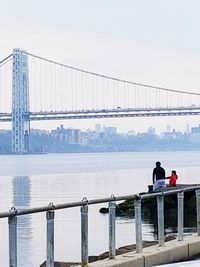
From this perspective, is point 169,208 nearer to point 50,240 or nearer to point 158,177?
point 158,177

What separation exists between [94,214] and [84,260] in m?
20.7

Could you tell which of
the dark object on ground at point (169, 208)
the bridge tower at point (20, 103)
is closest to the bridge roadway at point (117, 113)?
the bridge tower at point (20, 103)

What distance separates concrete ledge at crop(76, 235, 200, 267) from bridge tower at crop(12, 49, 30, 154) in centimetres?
9053

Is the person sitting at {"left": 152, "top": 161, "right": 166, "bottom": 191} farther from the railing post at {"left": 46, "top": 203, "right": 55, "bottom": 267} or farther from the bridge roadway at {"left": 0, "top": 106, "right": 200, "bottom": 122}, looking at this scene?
the bridge roadway at {"left": 0, "top": 106, "right": 200, "bottom": 122}

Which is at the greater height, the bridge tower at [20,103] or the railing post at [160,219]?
the bridge tower at [20,103]

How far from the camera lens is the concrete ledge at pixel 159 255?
819 centimetres

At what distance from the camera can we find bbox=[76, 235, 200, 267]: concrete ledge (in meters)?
8.19

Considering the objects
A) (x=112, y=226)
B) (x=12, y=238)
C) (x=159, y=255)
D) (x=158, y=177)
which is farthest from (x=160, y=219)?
(x=158, y=177)

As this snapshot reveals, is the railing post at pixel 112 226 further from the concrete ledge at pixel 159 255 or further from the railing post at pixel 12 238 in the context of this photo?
the railing post at pixel 12 238

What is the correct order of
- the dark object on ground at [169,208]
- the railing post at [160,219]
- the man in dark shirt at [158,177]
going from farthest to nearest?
the man in dark shirt at [158,177] → the dark object on ground at [169,208] → the railing post at [160,219]

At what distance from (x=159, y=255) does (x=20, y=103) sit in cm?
9514

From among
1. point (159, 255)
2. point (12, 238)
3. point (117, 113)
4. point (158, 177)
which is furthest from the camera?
point (117, 113)

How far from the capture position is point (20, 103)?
103250 mm

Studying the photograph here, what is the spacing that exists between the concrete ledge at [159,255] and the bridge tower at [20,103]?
297ft
